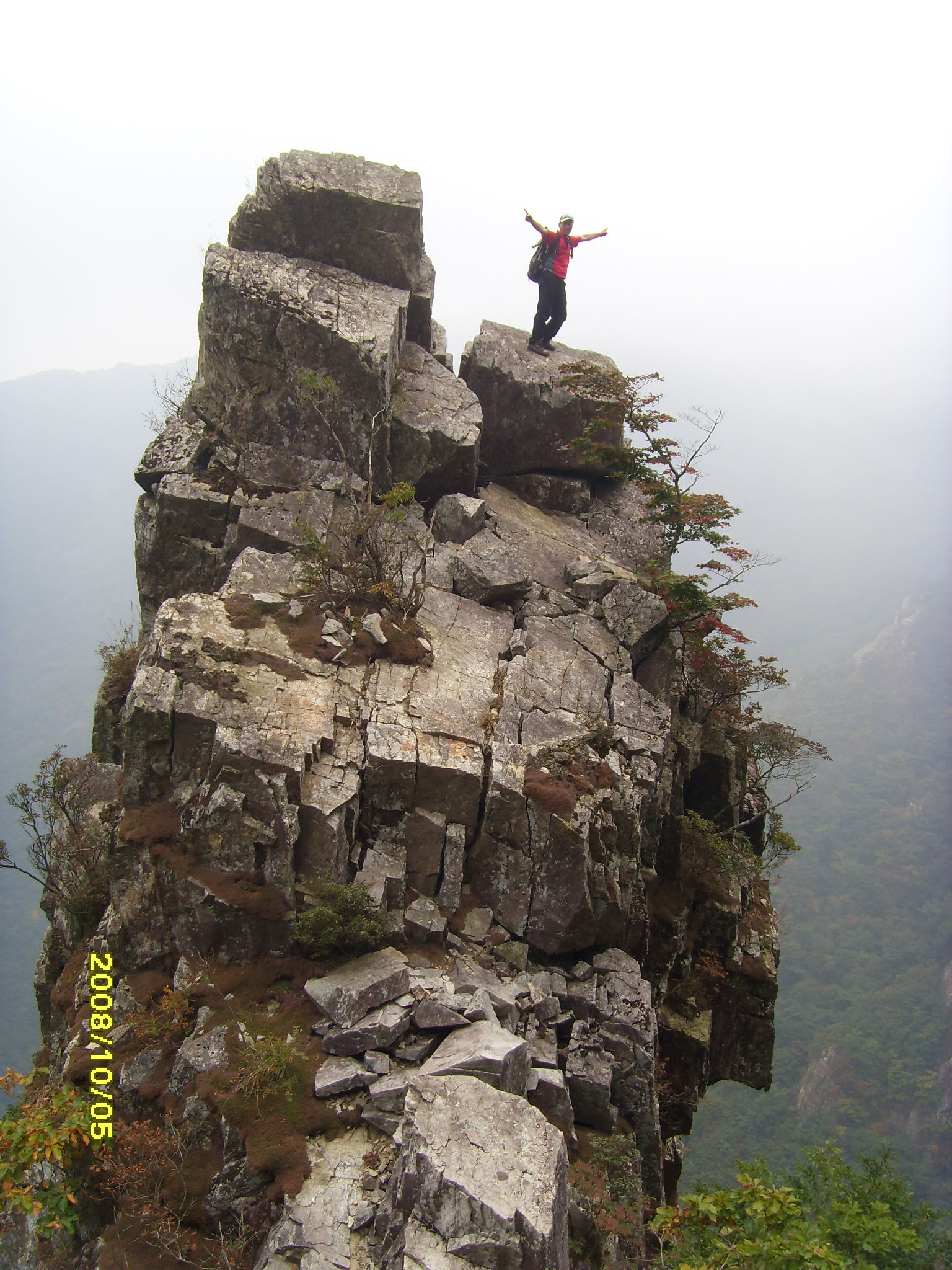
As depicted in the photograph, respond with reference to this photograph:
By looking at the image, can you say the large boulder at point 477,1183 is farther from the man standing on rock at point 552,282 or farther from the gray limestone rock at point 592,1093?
the man standing on rock at point 552,282

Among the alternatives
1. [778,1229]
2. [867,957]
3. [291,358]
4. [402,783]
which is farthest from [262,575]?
[867,957]

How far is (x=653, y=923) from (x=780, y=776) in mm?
10091

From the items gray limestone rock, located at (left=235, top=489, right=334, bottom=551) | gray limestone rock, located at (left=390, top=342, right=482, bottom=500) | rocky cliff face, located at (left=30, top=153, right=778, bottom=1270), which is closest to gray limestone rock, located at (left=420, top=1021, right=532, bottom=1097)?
rocky cliff face, located at (left=30, top=153, right=778, bottom=1270)

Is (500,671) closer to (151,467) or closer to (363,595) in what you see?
(363,595)

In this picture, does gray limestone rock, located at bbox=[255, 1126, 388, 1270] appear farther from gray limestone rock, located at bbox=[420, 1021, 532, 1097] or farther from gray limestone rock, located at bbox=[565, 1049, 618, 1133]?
gray limestone rock, located at bbox=[565, 1049, 618, 1133]

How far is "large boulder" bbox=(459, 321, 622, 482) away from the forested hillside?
37.5 meters

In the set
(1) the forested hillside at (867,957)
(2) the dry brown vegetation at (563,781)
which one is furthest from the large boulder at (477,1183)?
(1) the forested hillside at (867,957)

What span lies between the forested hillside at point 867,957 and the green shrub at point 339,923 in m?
38.7

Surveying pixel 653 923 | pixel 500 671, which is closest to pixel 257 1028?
pixel 500 671

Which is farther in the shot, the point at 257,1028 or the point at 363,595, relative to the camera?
the point at 363,595

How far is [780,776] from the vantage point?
24.0 metres

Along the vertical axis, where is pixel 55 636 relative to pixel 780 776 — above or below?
below

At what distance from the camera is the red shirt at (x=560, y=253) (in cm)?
2145

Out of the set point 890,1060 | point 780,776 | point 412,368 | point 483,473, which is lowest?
point 890,1060
